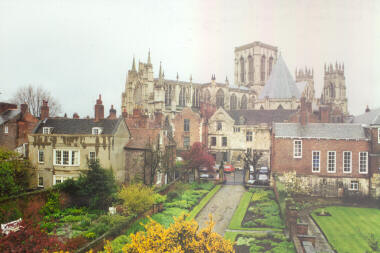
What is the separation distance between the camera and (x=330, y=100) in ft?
50.9

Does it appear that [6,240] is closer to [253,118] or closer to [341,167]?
[341,167]

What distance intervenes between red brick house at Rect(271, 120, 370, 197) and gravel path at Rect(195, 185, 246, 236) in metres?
2.28

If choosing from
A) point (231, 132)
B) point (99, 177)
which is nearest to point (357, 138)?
point (231, 132)

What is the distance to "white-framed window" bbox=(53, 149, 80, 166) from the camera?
44.8 ft

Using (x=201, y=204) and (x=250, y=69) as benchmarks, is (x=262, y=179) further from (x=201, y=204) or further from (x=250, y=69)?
(x=250, y=69)

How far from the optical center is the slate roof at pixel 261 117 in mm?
20120

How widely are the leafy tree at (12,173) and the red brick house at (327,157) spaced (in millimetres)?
12692

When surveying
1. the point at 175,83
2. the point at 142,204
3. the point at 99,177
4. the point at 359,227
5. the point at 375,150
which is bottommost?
the point at 359,227

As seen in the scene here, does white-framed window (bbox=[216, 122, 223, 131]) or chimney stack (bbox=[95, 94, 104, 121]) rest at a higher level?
chimney stack (bbox=[95, 94, 104, 121])

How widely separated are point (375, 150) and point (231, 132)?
10521mm

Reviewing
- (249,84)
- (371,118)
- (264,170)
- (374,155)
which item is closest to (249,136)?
(264,170)

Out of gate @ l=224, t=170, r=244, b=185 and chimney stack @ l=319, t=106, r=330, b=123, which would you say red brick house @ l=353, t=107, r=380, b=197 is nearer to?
chimney stack @ l=319, t=106, r=330, b=123

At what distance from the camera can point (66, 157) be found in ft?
45.2

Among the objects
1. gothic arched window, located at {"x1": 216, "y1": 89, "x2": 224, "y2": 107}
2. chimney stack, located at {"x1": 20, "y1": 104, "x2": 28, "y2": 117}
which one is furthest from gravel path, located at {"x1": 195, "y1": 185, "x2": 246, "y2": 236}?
gothic arched window, located at {"x1": 216, "y1": 89, "x2": 224, "y2": 107}
